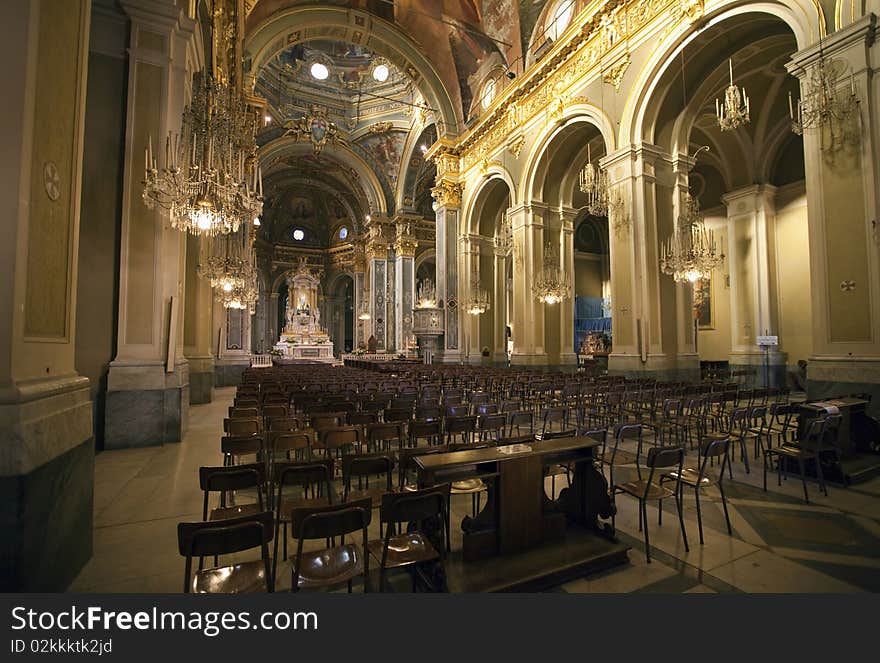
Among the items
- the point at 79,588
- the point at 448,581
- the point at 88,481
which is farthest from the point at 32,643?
the point at 448,581

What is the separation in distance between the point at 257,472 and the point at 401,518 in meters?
1.14

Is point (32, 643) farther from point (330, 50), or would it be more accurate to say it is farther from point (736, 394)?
point (330, 50)

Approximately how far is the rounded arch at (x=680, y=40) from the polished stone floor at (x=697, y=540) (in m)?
7.31

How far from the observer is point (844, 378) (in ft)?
19.4

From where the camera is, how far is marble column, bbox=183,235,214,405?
888 cm

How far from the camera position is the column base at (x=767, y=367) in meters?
12.5

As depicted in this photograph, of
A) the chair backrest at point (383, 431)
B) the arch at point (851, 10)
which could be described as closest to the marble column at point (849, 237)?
the arch at point (851, 10)

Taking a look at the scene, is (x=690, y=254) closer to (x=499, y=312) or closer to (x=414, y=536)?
(x=414, y=536)

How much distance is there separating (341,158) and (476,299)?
15315mm

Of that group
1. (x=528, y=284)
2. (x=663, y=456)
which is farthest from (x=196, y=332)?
(x=528, y=284)

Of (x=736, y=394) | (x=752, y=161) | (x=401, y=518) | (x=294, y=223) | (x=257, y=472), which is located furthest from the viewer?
(x=294, y=223)

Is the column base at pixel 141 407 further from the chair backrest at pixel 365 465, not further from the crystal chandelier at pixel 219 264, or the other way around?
the crystal chandelier at pixel 219 264

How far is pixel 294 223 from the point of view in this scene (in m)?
34.6

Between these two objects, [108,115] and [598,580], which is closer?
[598,580]
